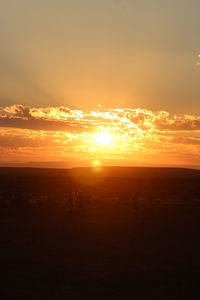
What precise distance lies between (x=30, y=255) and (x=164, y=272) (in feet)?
16.8

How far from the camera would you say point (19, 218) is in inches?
968

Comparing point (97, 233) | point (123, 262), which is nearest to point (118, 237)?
point (97, 233)

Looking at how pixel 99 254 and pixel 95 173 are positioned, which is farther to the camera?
pixel 95 173

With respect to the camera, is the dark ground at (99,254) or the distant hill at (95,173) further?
the distant hill at (95,173)

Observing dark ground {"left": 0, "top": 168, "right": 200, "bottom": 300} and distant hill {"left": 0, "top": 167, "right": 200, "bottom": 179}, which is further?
distant hill {"left": 0, "top": 167, "right": 200, "bottom": 179}

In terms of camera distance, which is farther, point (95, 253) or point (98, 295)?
point (95, 253)

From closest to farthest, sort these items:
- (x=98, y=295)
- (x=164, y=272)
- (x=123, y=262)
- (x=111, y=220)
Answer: (x=98, y=295)
(x=164, y=272)
(x=123, y=262)
(x=111, y=220)

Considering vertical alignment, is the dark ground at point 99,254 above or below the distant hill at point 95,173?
below

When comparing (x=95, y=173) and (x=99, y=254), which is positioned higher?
(x=95, y=173)

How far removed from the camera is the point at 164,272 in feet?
44.1

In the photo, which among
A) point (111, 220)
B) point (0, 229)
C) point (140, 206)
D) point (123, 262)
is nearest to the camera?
point (123, 262)

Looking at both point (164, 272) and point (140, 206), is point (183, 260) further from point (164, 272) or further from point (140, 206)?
point (140, 206)

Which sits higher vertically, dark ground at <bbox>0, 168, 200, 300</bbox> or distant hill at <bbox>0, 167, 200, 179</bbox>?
distant hill at <bbox>0, 167, 200, 179</bbox>

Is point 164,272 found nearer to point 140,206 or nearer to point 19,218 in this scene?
point 19,218
